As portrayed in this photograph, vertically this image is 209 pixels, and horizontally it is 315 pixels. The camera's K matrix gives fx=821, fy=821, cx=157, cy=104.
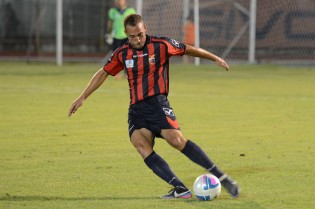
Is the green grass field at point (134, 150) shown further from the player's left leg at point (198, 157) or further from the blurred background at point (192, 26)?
the blurred background at point (192, 26)

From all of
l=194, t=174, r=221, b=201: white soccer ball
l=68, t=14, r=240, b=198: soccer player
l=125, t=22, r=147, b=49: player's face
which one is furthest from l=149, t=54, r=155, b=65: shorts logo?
l=194, t=174, r=221, b=201: white soccer ball

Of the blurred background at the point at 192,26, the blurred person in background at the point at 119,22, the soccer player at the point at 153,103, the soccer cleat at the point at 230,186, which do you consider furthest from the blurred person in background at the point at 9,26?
the soccer cleat at the point at 230,186

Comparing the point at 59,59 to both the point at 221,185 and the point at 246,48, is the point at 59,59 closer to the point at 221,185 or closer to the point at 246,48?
the point at 246,48

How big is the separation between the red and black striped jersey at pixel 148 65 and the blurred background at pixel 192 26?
18282 millimetres

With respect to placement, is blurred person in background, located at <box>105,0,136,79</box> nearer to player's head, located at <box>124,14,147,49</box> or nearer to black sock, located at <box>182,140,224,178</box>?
player's head, located at <box>124,14,147,49</box>

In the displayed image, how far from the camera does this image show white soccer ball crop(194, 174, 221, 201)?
7391mm

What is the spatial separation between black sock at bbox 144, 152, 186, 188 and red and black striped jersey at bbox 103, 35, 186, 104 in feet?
1.92

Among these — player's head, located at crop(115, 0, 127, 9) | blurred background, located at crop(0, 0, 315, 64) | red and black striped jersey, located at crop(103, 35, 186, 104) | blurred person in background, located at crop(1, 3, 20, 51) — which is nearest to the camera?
red and black striped jersey, located at crop(103, 35, 186, 104)

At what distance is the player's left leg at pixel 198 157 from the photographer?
753 centimetres

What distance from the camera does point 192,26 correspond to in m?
29.9

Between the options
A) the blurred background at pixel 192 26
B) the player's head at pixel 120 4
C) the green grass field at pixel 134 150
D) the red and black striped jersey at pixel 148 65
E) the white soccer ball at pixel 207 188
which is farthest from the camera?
the blurred background at pixel 192 26

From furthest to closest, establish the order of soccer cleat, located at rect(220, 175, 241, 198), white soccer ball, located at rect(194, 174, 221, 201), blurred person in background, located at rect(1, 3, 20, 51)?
1. blurred person in background, located at rect(1, 3, 20, 51)
2. soccer cleat, located at rect(220, 175, 241, 198)
3. white soccer ball, located at rect(194, 174, 221, 201)

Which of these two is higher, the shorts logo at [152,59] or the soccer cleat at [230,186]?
the shorts logo at [152,59]

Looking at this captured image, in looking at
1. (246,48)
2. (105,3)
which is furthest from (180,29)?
(105,3)
